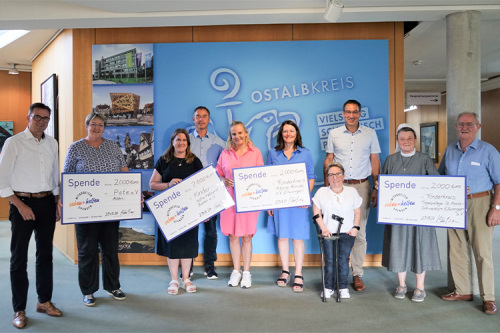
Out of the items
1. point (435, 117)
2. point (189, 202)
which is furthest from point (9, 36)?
point (435, 117)

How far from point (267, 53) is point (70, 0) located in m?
2.28

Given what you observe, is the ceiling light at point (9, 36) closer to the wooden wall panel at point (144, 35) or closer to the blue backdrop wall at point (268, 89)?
the wooden wall panel at point (144, 35)

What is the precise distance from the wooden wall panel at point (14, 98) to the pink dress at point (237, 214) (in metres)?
6.69

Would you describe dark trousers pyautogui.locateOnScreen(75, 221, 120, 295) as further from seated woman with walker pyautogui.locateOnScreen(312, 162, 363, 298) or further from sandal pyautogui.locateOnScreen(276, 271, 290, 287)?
seated woman with walker pyautogui.locateOnScreen(312, 162, 363, 298)

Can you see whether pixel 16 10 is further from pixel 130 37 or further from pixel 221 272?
pixel 221 272

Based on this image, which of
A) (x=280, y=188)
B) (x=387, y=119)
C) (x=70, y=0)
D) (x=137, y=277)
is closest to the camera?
(x=280, y=188)

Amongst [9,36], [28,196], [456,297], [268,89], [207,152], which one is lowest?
[456,297]

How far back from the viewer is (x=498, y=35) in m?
5.92

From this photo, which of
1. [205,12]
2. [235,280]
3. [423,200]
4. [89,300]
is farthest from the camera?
[205,12]

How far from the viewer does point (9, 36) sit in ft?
20.1

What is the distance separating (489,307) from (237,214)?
2.42 m

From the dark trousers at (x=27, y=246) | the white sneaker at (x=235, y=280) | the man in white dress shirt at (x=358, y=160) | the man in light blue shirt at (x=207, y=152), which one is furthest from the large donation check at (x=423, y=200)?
the dark trousers at (x=27, y=246)

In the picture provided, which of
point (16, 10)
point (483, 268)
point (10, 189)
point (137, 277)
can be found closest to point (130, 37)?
point (16, 10)

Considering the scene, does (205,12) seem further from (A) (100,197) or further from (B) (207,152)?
(A) (100,197)
